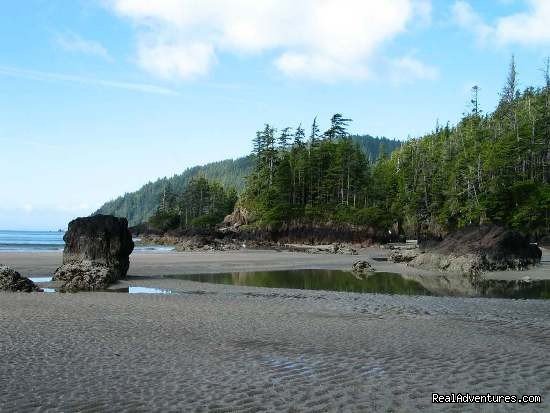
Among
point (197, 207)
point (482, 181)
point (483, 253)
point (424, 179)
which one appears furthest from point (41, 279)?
point (197, 207)

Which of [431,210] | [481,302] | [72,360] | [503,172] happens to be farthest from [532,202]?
[72,360]

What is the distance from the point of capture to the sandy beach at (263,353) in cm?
706

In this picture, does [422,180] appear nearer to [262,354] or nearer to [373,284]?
[373,284]

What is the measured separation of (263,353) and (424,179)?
8070cm

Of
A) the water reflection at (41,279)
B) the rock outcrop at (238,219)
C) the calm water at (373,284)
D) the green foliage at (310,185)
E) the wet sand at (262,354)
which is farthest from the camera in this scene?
the rock outcrop at (238,219)

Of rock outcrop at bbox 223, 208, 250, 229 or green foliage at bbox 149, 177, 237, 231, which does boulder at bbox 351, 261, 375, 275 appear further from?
green foliage at bbox 149, 177, 237, 231

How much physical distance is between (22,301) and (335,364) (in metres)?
11.9

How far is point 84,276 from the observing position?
21859 mm

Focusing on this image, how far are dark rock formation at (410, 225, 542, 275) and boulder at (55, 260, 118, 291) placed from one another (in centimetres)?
2127

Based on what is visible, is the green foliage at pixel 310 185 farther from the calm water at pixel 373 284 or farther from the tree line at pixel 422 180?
the calm water at pixel 373 284

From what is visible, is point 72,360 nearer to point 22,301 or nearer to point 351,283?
point 22,301

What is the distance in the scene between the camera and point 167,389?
24.5ft

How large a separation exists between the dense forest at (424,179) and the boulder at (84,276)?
54436mm

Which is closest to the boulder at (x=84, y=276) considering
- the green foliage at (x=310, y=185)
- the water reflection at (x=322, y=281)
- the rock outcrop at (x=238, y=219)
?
the water reflection at (x=322, y=281)
